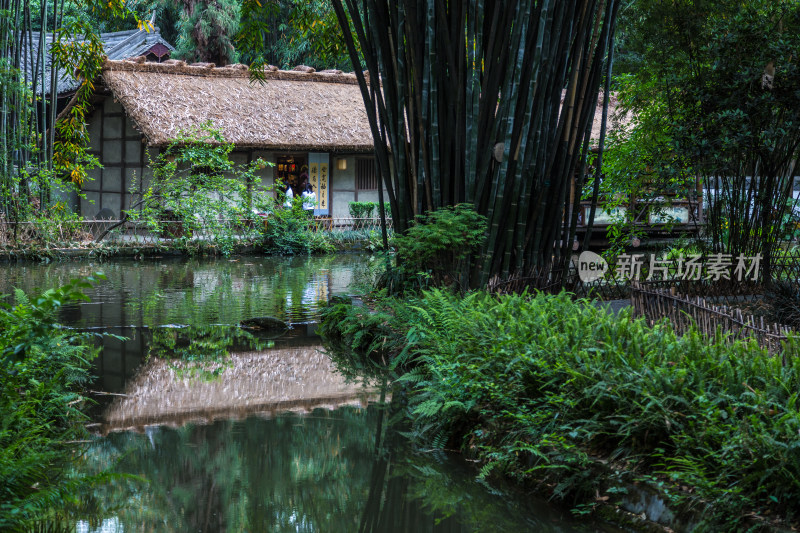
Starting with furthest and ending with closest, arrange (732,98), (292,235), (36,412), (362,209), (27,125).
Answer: (362,209), (292,235), (27,125), (732,98), (36,412)

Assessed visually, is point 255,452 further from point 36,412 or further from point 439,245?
point 439,245

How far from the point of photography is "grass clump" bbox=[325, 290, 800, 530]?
2.98 m

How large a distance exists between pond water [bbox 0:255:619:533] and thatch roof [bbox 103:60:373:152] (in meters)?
10.1

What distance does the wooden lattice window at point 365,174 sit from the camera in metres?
20.7

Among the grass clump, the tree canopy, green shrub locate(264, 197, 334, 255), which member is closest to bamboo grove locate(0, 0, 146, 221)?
green shrub locate(264, 197, 334, 255)

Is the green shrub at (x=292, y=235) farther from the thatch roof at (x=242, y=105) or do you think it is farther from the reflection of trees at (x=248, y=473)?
the reflection of trees at (x=248, y=473)

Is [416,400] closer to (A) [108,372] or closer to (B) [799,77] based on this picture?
(A) [108,372]

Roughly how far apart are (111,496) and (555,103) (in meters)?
4.88

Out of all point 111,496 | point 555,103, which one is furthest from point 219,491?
point 555,103

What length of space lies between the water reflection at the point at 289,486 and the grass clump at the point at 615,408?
0.83 feet

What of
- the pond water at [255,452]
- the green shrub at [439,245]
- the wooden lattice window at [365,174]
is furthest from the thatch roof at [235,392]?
the wooden lattice window at [365,174]

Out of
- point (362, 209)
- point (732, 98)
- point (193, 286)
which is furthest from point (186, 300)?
point (362, 209)

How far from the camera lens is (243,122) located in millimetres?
18188

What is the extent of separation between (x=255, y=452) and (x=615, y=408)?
185cm
